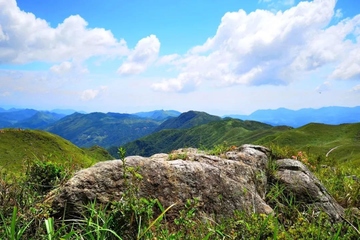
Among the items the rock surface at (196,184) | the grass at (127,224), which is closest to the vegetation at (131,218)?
the grass at (127,224)

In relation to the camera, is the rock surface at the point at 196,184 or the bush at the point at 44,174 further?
the bush at the point at 44,174

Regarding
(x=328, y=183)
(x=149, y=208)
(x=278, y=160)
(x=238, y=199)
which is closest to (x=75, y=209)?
(x=149, y=208)

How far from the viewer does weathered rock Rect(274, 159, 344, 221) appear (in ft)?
26.6

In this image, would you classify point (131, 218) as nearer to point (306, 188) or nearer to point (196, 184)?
point (196, 184)

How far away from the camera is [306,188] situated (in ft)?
28.9

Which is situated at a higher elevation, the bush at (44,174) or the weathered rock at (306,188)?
the bush at (44,174)

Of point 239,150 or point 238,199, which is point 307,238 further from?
point 239,150

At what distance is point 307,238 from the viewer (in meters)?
4.61

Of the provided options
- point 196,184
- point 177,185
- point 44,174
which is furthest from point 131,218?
point 44,174

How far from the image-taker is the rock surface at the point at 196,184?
5.91m

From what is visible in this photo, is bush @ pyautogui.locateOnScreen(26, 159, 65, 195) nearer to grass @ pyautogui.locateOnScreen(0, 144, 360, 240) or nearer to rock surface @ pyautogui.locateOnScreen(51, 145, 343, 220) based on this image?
grass @ pyautogui.locateOnScreen(0, 144, 360, 240)

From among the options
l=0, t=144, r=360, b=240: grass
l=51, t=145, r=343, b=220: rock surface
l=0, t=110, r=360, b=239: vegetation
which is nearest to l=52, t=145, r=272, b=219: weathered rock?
l=51, t=145, r=343, b=220: rock surface

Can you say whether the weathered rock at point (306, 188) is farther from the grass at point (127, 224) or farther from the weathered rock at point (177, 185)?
the grass at point (127, 224)

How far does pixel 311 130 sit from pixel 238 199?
147832 mm
